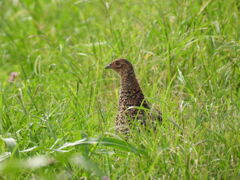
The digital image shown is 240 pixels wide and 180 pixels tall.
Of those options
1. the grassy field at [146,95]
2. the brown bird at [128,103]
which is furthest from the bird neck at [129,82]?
the grassy field at [146,95]

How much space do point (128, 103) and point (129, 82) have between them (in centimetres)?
19


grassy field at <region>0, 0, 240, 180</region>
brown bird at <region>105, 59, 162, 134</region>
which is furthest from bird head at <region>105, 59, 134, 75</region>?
grassy field at <region>0, 0, 240, 180</region>

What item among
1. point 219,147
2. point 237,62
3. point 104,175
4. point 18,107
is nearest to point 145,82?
point 237,62

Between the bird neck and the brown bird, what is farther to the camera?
the bird neck

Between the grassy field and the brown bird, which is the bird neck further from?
the grassy field

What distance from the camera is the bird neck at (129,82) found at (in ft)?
14.5

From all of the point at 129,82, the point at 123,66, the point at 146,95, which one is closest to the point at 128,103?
the point at 129,82

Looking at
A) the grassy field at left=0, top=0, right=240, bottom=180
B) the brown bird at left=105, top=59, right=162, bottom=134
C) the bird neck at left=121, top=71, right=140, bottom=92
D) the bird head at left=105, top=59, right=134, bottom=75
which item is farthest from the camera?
the bird head at left=105, top=59, right=134, bottom=75

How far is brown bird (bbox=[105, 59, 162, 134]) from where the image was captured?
163 inches

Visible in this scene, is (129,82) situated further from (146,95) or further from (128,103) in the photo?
(146,95)

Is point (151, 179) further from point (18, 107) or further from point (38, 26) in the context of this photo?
point (38, 26)

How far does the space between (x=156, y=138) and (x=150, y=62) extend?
5.15 feet

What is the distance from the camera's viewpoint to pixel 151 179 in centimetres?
340

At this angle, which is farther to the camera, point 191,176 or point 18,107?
point 18,107
